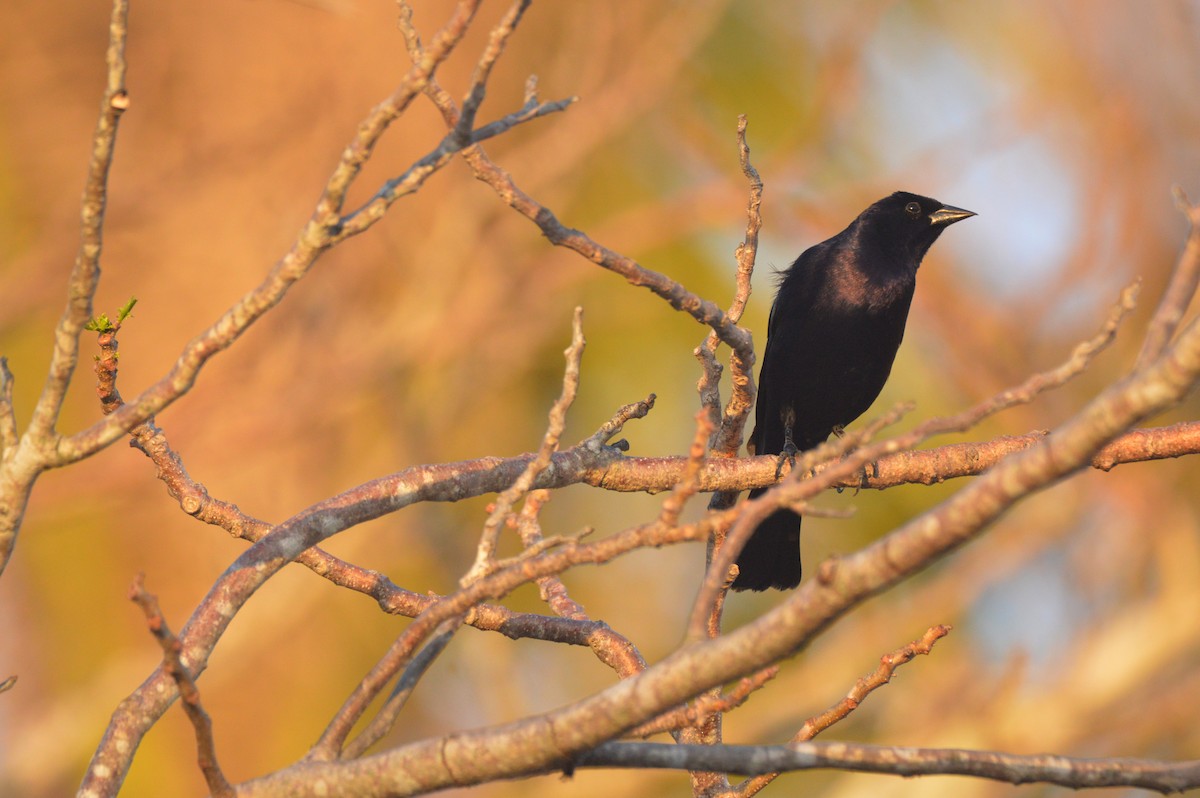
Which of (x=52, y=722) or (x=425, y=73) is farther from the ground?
(x=52, y=722)

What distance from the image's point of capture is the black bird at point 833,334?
513 centimetres

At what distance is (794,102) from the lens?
10.4 m

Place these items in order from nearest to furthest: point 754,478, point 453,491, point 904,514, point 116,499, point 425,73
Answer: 1. point 425,73
2. point 453,491
3. point 754,478
4. point 116,499
5. point 904,514

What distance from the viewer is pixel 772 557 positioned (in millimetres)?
5105

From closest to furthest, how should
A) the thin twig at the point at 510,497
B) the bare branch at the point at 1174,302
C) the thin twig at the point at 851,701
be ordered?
1. the bare branch at the point at 1174,302
2. the thin twig at the point at 510,497
3. the thin twig at the point at 851,701

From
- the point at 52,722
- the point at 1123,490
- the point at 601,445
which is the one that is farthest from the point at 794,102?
the point at 601,445

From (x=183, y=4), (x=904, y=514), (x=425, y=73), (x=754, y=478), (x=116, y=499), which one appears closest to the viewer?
(x=425, y=73)

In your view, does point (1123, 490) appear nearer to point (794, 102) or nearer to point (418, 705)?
point (794, 102)

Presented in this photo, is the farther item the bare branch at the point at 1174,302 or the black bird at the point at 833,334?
the black bird at the point at 833,334

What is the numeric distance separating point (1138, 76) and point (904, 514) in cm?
384

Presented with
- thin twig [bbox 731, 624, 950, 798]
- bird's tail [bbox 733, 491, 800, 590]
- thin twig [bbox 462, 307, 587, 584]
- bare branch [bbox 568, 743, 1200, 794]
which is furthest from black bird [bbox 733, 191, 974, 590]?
bare branch [bbox 568, 743, 1200, 794]

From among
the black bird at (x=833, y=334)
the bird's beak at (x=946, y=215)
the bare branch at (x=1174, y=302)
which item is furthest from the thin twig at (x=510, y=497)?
the bird's beak at (x=946, y=215)

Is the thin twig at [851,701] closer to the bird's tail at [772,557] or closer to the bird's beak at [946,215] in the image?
the bird's tail at [772,557]

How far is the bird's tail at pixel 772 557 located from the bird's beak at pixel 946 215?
1581mm
